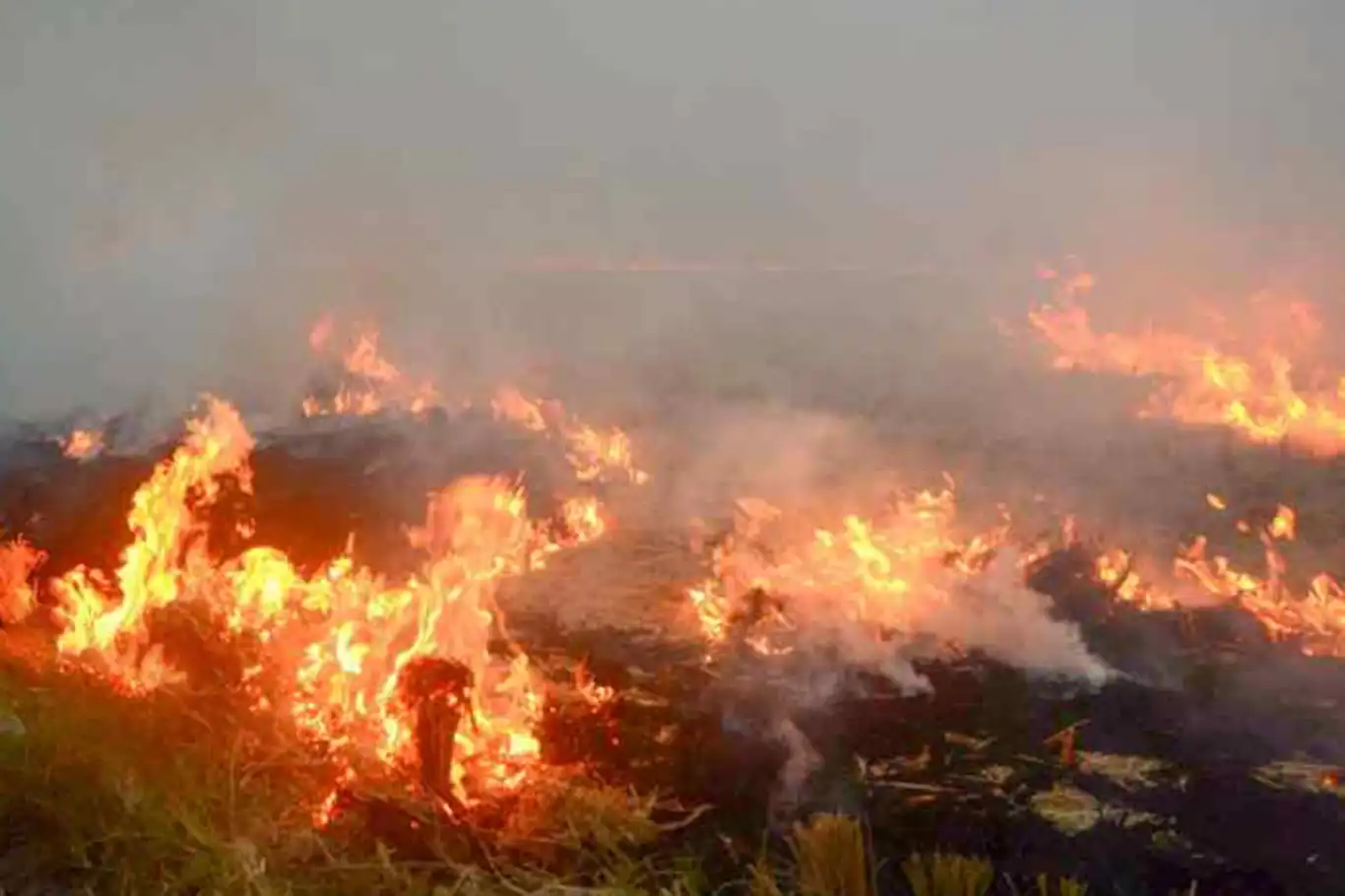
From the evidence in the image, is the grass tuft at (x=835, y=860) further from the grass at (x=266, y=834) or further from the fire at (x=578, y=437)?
the fire at (x=578, y=437)

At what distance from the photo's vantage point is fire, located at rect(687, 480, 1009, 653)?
7.26m

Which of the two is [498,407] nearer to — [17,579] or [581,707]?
[17,579]

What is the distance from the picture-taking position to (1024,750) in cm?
595

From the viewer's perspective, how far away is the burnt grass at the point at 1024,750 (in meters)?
5.07

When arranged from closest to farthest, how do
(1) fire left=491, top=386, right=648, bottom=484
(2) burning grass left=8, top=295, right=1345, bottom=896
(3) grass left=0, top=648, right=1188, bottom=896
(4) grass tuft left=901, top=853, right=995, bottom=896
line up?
(4) grass tuft left=901, top=853, right=995, bottom=896 < (3) grass left=0, top=648, right=1188, bottom=896 < (2) burning grass left=8, top=295, right=1345, bottom=896 < (1) fire left=491, top=386, right=648, bottom=484

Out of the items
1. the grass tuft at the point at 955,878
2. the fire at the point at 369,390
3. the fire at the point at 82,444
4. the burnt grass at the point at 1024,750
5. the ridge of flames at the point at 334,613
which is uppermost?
the fire at the point at 369,390

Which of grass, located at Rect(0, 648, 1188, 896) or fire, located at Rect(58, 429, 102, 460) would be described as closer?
grass, located at Rect(0, 648, 1188, 896)

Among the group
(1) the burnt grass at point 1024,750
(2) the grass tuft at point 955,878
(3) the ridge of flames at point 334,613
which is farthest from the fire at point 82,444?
(2) the grass tuft at point 955,878

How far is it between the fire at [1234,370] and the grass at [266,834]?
10.5 m

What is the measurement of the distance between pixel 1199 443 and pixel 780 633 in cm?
836

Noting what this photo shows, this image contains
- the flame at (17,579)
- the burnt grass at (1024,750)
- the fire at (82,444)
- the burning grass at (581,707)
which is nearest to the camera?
the burning grass at (581,707)

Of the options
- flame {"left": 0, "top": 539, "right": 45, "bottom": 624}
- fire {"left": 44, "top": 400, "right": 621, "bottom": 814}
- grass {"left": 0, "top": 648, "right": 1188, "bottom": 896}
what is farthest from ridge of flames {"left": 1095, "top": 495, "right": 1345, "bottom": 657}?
flame {"left": 0, "top": 539, "right": 45, "bottom": 624}

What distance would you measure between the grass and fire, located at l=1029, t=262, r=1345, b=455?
34.4 ft

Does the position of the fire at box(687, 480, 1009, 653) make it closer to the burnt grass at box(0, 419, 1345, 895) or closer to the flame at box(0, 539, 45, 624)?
the burnt grass at box(0, 419, 1345, 895)
